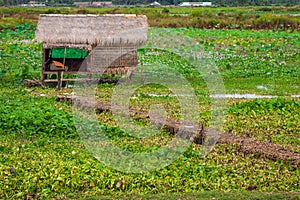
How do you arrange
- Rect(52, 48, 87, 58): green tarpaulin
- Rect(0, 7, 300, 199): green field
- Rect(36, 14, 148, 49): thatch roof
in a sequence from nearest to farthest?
1. Rect(0, 7, 300, 199): green field
2. Rect(36, 14, 148, 49): thatch roof
3. Rect(52, 48, 87, 58): green tarpaulin

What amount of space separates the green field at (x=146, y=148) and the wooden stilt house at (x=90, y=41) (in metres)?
1.01

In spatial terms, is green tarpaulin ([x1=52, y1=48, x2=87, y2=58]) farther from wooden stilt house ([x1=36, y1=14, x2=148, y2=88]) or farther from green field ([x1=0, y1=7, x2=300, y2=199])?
green field ([x1=0, y1=7, x2=300, y2=199])

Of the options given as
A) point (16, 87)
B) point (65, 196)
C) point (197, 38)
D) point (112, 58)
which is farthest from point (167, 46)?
point (65, 196)

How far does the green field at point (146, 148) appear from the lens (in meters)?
8.55

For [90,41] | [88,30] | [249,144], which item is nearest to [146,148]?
[249,144]

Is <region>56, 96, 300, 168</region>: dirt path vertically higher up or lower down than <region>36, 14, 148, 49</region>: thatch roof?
lower down

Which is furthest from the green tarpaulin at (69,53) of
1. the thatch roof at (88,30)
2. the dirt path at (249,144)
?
the dirt path at (249,144)

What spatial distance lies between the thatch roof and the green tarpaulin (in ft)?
1.06

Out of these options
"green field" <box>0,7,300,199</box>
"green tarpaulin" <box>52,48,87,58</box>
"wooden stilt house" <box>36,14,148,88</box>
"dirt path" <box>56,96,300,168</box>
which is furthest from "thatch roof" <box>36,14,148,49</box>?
"dirt path" <box>56,96,300,168</box>

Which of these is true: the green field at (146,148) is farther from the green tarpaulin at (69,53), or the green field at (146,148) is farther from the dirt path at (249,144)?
the green tarpaulin at (69,53)

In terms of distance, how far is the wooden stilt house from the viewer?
1738 cm

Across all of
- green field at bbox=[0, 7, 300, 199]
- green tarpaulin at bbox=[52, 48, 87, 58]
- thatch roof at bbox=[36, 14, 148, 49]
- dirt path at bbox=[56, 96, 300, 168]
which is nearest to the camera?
green field at bbox=[0, 7, 300, 199]

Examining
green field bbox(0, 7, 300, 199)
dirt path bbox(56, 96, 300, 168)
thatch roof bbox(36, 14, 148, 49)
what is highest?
thatch roof bbox(36, 14, 148, 49)

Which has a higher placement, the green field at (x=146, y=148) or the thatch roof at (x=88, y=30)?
the thatch roof at (x=88, y=30)
